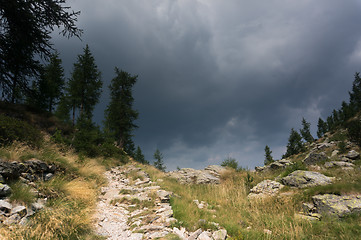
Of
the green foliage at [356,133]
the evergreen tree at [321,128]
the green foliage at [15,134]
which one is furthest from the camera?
the evergreen tree at [321,128]

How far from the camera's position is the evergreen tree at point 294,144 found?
46281 mm

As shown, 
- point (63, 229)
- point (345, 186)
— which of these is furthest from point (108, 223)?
point (345, 186)

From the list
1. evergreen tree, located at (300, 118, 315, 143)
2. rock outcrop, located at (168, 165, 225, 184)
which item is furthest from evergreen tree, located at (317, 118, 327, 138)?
rock outcrop, located at (168, 165, 225, 184)

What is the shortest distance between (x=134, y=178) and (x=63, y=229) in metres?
6.57

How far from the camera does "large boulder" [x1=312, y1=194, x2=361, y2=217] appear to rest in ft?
17.3

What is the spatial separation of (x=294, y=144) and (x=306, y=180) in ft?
165

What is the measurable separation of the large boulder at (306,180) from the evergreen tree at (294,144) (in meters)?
47.6

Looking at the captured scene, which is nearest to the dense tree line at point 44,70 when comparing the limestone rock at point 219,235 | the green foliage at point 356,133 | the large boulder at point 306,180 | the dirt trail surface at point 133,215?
the dirt trail surface at point 133,215

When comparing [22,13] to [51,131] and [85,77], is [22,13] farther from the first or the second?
[85,77]

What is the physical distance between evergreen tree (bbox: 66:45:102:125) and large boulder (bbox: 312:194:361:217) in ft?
80.3

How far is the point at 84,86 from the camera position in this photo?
20484mm

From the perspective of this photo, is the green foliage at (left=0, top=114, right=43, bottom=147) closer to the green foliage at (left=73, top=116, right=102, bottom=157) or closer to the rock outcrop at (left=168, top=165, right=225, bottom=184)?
the green foliage at (left=73, top=116, right=102, bottom=157)

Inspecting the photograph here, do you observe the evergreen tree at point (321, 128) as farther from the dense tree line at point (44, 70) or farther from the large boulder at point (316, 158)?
the dense tree line at point (44, 70)

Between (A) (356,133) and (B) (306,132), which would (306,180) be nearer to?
(A) (356,133)
